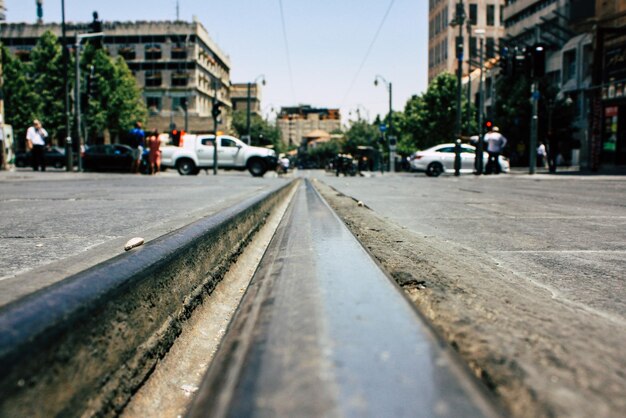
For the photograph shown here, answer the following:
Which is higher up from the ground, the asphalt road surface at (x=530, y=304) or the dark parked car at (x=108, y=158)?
the dark parked car at (x=108, y=158)

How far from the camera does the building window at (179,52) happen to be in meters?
75.3

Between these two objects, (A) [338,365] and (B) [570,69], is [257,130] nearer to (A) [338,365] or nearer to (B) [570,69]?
(B) [570,69]

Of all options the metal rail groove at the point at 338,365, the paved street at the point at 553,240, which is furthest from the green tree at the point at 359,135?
the metal rail groove at the point at 338,365

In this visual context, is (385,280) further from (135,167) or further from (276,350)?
(135,167)

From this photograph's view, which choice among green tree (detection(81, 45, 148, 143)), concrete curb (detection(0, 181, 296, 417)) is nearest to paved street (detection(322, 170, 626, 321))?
concrete curb (detection(0, 181, 296, 417))

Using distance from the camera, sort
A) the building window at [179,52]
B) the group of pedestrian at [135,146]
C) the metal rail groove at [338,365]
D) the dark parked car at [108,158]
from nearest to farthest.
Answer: the metal rail groove at [338,365] < the group of pedestrian at [135,146] < the dark parked car at [108,158] < the building window at [179,52]

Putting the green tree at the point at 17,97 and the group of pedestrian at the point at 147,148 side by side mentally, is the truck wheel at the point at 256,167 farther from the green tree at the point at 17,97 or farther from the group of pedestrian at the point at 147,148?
the green tree at the point at 17,97

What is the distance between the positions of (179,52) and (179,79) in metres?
3.32

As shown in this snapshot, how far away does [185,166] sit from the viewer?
26250mm

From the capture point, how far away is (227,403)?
647 millimetres

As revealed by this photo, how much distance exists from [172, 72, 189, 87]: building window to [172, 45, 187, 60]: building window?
Answer: 6.44 ft

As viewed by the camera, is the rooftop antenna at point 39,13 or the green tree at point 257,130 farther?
the green tree at point 257,130

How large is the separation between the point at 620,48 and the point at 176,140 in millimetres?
19127

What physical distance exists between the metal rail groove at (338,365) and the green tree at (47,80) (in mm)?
56823
